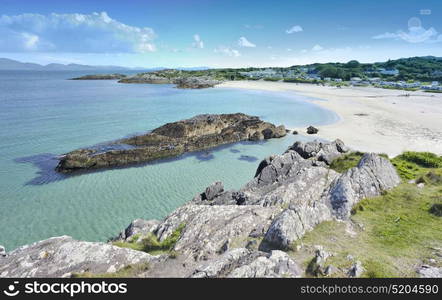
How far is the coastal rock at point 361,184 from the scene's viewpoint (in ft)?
47.4

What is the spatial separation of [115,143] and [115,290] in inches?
1362

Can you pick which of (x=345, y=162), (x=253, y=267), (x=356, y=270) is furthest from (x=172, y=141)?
(x=356, y=270)

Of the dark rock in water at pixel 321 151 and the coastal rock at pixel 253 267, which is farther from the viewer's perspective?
the dark rock in water at pixel 321 151

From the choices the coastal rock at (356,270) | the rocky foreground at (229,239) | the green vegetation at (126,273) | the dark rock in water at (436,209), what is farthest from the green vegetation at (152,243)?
the dark rock in water at (436,209)

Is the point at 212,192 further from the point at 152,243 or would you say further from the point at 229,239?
the point at 229,239

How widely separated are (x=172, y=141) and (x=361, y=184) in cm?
2937

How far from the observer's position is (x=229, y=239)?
12.0 metres

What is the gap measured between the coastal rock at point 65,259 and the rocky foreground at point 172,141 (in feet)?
68.9

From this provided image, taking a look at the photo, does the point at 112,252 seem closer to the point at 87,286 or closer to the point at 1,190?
the point at 87,286

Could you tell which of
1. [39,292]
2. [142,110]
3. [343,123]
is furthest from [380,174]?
[142,110]

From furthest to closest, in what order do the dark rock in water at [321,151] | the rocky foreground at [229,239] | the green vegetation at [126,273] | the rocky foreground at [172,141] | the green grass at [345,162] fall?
the rocky foreground at [172,141]
the dark rock in water at [321,151]
the green grass at [345,162]
the rocky foreground at [229,239]
the green vegetation at [126,273]

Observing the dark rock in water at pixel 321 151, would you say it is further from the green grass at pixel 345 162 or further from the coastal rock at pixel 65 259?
the coastal rock at pixel 65 259

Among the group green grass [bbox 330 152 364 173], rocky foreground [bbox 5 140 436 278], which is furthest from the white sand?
rocky foreground [bbox 5 140 436 278]

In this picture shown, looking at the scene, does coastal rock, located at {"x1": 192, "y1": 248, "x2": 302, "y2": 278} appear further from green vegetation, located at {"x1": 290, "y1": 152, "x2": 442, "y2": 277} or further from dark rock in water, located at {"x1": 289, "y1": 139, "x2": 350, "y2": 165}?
dark rock in water, located at {"x1": 289, "y1": 139, "x2": 350, "y2": 165}
